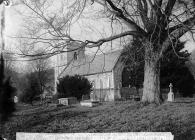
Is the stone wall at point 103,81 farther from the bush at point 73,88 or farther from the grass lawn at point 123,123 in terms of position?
the grass lawn at point 123,123

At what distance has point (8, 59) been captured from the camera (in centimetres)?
1119

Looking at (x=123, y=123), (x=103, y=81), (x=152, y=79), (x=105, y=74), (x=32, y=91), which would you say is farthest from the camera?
(x=103, y=81)

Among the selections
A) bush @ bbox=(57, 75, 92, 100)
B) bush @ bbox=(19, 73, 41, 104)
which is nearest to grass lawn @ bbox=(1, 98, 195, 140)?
bush @ bbox=(19, 73, 41, 104)

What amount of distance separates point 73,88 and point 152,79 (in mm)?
14342

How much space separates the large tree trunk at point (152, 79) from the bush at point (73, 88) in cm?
1372

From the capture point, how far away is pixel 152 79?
14461mm

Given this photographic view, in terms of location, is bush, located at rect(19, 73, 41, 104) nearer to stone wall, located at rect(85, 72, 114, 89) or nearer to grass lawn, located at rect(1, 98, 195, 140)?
grass lawn, located at rect(1, 98, 195, 140)

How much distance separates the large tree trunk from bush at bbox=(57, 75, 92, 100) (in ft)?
45.0

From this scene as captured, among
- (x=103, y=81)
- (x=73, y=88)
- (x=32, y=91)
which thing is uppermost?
(x=103, y=81)

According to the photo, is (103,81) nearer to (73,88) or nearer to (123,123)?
(73,88)

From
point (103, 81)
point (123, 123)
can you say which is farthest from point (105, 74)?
point (123, 123)

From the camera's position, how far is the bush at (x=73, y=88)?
27781mm

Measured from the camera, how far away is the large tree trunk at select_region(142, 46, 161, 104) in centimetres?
1421

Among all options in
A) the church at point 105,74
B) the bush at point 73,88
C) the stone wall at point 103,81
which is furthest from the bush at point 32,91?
the stone wall at point 103,81
